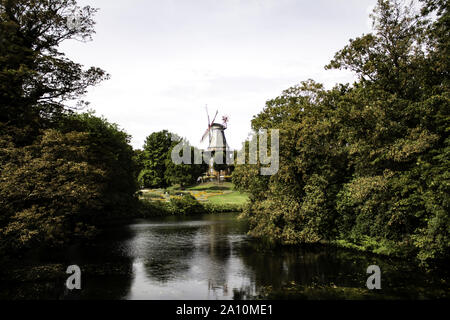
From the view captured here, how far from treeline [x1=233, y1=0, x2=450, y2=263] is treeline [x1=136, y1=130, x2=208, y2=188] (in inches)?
1882

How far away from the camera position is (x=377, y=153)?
19109 millimetres

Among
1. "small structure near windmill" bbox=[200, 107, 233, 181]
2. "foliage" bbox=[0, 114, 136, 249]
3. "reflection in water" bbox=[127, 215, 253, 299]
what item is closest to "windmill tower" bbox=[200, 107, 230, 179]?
"small structure near windmill" bbox=[200, 107, 233, 181]

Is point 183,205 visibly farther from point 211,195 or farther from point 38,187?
point 38,187

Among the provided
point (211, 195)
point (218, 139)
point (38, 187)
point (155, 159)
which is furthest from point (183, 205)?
point (218, 139)

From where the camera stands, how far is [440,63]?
649 inches

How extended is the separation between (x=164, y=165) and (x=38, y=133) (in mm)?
58356

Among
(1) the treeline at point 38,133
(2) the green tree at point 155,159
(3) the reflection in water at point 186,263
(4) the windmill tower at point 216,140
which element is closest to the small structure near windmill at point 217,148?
(4) the windmill tower at point 216,140

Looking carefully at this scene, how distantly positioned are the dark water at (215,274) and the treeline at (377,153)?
1.75m

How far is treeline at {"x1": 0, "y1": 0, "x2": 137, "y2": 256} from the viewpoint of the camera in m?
15.0

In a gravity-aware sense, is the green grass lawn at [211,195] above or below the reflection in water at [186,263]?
above

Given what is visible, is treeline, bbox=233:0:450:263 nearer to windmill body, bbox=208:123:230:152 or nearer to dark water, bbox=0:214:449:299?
dark water, bbox=0:214:449:299

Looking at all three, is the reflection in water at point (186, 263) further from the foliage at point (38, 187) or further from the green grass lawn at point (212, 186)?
the green grass lawn at point (212, 186)

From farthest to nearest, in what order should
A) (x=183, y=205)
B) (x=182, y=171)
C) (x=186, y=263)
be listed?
(x=182, y=171), (x=183, y=205), (x=186, y=263)

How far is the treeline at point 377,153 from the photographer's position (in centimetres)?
1642
